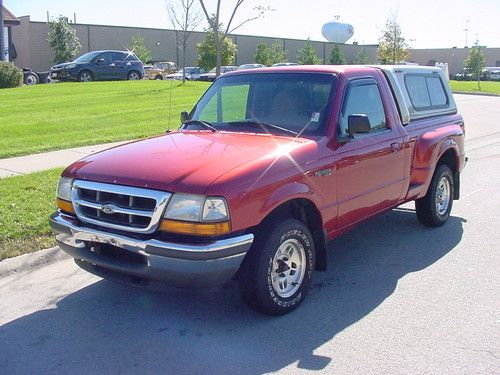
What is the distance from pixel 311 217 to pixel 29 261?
2725 millimetres

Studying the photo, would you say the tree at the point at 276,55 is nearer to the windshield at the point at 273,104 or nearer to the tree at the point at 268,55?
the tree at the point at 268,55

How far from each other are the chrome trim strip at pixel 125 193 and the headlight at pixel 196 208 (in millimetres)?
57

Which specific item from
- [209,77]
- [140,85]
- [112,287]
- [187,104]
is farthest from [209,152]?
[209,77]

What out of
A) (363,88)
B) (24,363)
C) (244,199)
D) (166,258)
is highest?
(363,88)

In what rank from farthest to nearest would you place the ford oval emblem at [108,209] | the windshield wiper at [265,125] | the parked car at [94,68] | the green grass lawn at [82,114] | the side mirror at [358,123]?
the parked car at [94,68]
the green grass lawn at [82,114]
the windshield wiper at [265,125]
the side mirror at [358,123]
the ford oval emblem at [108,209]

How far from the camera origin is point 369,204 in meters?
5.36

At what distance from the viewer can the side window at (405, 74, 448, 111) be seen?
642 centimetres

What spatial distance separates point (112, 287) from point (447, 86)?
4.85 metres

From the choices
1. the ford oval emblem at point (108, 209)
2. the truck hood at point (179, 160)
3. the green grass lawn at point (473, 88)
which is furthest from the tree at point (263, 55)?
the ford oval emblem at point (108, 209)

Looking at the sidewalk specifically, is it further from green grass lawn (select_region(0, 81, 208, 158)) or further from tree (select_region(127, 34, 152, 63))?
tree (select_region(127, 34, 152, 63))

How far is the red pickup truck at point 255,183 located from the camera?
386 cm

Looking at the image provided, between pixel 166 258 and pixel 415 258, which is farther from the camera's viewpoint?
pixel 415 258

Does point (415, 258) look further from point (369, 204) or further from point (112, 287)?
point (112, 287)

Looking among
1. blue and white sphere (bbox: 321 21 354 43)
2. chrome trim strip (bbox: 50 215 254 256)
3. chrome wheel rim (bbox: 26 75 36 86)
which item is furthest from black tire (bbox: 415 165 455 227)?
blue and white sphere (bbox: 321 21 354 43)
